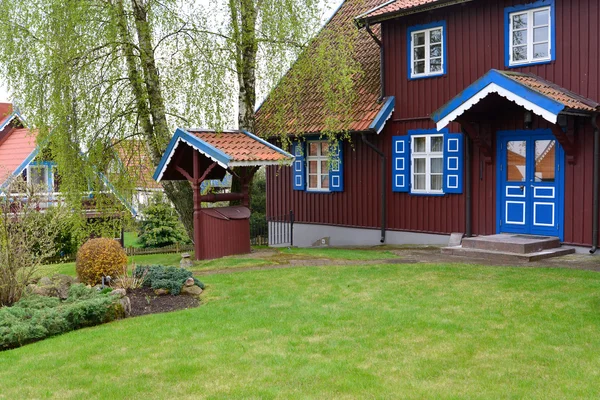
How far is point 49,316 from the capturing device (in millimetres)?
9438

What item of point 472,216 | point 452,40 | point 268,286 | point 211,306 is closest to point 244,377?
point 211,306

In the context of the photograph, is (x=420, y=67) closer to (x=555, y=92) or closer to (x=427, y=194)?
(x=427, y=194)

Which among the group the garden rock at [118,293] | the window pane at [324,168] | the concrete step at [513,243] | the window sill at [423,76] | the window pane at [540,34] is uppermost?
the window pane at [540,34]

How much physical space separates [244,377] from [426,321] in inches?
113

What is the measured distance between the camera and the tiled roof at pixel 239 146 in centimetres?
1544

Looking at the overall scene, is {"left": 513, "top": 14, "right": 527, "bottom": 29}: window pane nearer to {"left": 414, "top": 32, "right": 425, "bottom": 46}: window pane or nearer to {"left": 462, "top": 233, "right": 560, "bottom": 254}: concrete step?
{"left": 414, "top": 32, "right": 425, "bottom": 46}: window pane

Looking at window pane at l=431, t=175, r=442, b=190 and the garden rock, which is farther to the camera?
window pane at l=431, t=175, r=442, b=190

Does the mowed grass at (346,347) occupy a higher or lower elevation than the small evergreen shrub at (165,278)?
lower

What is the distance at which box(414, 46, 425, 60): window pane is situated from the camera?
57.2 feet

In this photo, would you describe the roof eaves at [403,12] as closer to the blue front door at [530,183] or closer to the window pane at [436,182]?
the blue front door at [530,183]

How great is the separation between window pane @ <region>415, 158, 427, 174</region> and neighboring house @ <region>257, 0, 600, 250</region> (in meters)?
0.06

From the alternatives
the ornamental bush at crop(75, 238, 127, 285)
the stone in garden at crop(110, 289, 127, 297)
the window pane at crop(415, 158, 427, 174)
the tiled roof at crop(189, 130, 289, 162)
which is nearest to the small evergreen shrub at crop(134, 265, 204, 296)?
the ornamental bush at crop(75, 238, 127, 285)

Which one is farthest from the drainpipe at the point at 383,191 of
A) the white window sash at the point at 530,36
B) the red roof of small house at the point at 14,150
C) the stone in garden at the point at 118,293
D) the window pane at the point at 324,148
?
the red roof of small house at the point at 14,150

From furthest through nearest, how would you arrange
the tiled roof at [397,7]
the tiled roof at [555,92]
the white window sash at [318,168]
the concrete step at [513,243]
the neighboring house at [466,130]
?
the white window sash at [318,168] → the tiled roof at [397,7] → the neighboring house at [466,130] → the concrete step at [513,243] → the tiled roof at [555,92]
